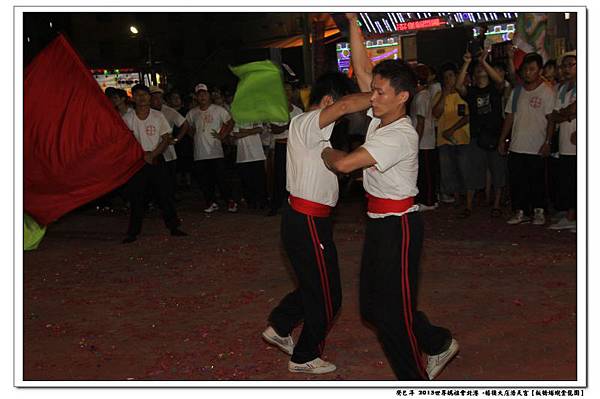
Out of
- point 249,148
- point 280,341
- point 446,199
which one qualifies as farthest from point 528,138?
point 280,341

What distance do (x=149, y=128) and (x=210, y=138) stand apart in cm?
215

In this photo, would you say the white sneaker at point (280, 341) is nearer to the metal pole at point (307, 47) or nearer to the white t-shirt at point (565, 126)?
the white t-shirt at point (565, 126)

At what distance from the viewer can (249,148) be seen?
1207 cm

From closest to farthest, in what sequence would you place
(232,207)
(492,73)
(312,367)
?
(312,367), (492,73), (232,207)

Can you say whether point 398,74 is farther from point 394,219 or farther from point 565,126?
point 565,126

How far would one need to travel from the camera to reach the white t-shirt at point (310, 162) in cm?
450

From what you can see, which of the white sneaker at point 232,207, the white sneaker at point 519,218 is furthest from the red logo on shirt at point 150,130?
the white sneaker at point 519,218

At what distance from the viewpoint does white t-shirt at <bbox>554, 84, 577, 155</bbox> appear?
866 centimetres

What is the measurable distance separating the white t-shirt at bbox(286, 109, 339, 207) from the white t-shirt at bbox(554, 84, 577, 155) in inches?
189

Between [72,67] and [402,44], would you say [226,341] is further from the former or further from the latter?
[402,44]

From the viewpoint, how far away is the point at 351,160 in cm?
400

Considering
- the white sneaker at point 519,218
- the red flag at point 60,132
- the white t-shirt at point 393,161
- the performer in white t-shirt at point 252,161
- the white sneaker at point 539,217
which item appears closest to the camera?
the white t-shirt at point 393,161

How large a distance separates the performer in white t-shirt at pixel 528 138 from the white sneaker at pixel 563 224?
0.29 metres
